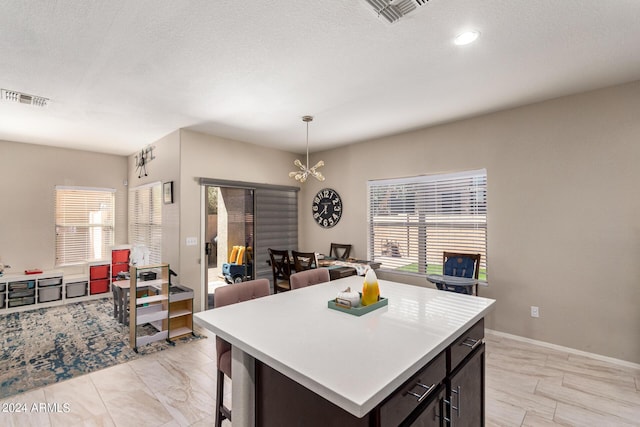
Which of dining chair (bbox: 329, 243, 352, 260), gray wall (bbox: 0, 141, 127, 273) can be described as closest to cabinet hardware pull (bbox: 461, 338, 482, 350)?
dining chair (bbox: 329, 243, 352, 260)

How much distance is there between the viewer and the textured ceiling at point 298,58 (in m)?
1.91

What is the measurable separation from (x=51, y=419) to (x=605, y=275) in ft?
16.3

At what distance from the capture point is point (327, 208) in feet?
18.3

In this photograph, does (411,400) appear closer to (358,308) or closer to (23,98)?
(358,308)

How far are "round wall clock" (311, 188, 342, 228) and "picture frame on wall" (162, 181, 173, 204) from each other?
2.52 m

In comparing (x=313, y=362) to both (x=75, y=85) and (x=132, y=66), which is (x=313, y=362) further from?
(x=75, y=85)

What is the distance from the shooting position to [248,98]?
325 cm

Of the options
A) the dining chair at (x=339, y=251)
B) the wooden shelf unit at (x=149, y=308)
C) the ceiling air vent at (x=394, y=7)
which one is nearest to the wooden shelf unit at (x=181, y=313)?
the wooden shelf unit at (x=149, y=308)

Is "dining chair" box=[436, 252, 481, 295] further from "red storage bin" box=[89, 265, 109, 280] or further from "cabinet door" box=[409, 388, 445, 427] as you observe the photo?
"red storage bin" box=[89, 265, 109, 280]

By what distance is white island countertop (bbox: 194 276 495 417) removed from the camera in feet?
3.25

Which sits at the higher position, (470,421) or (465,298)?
(465,298)

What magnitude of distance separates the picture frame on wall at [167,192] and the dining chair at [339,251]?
8.94 ft

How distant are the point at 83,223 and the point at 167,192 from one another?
8.26 feet

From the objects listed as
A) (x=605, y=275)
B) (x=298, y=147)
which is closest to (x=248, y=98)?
(x=298, y=147)
